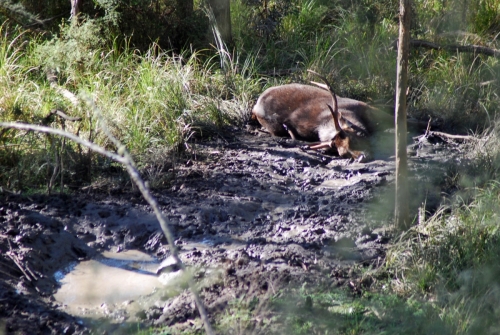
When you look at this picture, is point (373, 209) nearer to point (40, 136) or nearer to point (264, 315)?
point (264, 315)

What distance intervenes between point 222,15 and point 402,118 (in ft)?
16.6

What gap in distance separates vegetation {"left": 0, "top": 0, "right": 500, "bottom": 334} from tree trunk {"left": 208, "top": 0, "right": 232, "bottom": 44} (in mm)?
202

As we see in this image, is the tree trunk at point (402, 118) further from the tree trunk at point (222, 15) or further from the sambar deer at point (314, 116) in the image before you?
the tree trunk at point (222, 15)

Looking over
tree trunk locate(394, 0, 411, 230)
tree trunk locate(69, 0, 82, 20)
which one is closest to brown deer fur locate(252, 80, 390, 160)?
tree trunk locate(394, 0, 411, 230)

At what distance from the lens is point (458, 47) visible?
27.6ft

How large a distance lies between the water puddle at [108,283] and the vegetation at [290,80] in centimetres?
92

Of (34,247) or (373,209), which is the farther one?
(373,209)

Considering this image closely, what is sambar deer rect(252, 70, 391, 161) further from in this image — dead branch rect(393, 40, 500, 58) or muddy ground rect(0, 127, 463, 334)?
dead branch rect(393, 40, 500, 58)

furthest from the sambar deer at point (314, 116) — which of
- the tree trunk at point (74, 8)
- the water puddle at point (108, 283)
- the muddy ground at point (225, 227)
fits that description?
the tree trunk at point (74, 8)

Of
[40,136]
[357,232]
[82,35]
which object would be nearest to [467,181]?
[357,232]

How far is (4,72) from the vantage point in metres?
7.93

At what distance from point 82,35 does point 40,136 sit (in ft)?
7.83

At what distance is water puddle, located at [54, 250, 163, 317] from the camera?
4.49 m

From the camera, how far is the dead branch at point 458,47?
8.12m
